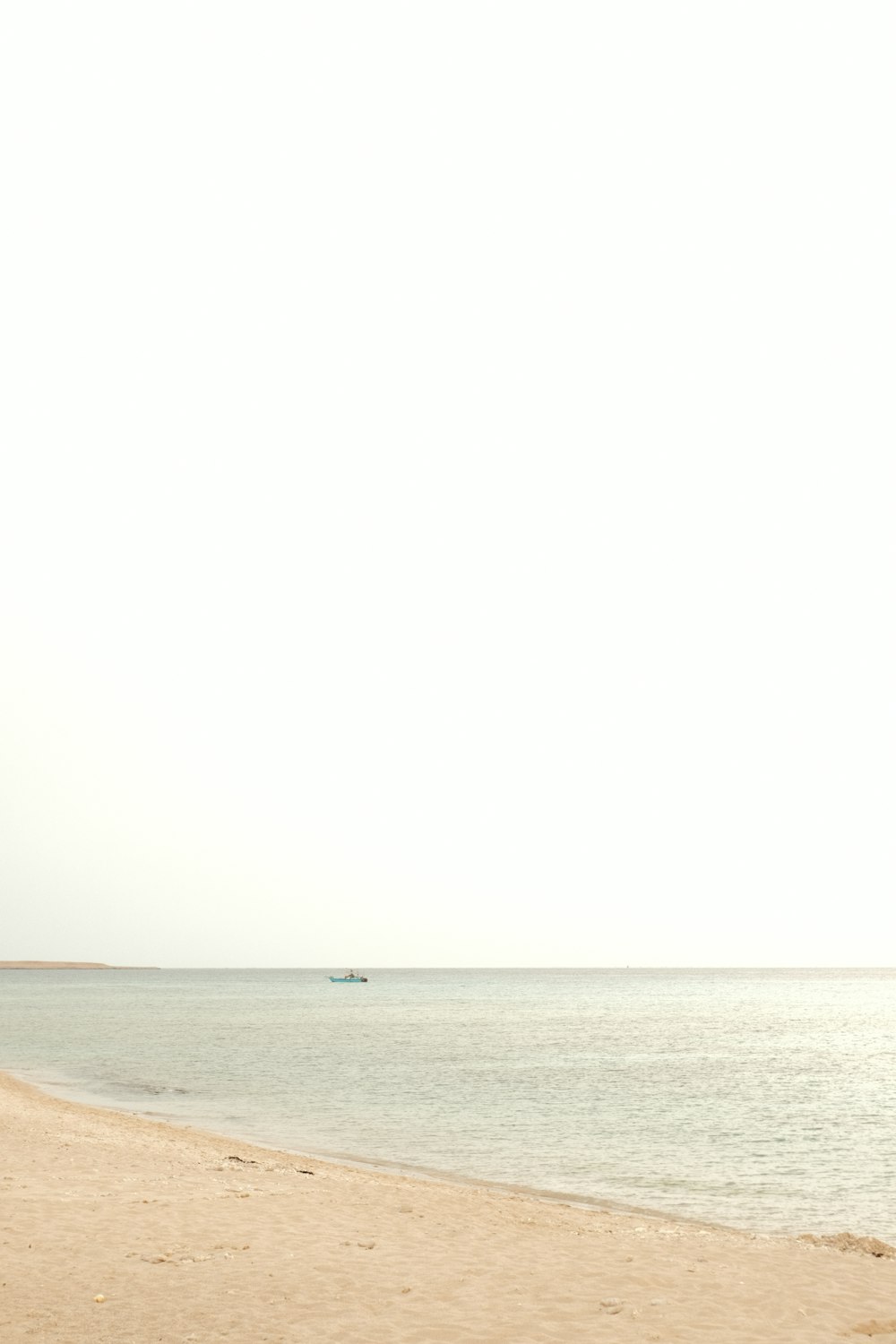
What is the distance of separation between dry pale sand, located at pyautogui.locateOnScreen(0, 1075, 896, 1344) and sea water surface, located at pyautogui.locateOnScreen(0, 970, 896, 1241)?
452cm

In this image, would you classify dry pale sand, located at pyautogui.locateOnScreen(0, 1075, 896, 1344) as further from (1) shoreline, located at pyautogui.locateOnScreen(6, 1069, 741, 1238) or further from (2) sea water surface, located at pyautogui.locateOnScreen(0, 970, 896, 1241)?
(2) sea water surface, located at pyautogui.locateOnScreen(0, 970, 896, 1241)

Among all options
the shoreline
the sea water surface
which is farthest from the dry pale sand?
the sea water surface

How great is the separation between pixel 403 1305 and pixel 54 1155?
39.9 ft

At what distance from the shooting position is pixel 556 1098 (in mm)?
35500

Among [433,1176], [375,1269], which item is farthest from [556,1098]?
[375,1269]

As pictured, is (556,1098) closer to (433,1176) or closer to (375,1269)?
(433,1176)

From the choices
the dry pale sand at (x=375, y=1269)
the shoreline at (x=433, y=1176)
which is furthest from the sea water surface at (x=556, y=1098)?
the dry pale sand at (x=375, y=1269)

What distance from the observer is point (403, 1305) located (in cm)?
1148

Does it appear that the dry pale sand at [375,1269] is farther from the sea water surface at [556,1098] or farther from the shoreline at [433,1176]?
the sea water surface at [556,1098]

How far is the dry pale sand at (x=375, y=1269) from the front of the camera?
10789 millimetres

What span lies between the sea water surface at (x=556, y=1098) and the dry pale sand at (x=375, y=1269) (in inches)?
178

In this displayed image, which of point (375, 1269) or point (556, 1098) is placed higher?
point (375, 1269)

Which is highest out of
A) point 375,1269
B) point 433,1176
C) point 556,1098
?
point 375,1269

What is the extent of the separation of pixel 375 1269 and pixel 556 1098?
23874 mm
